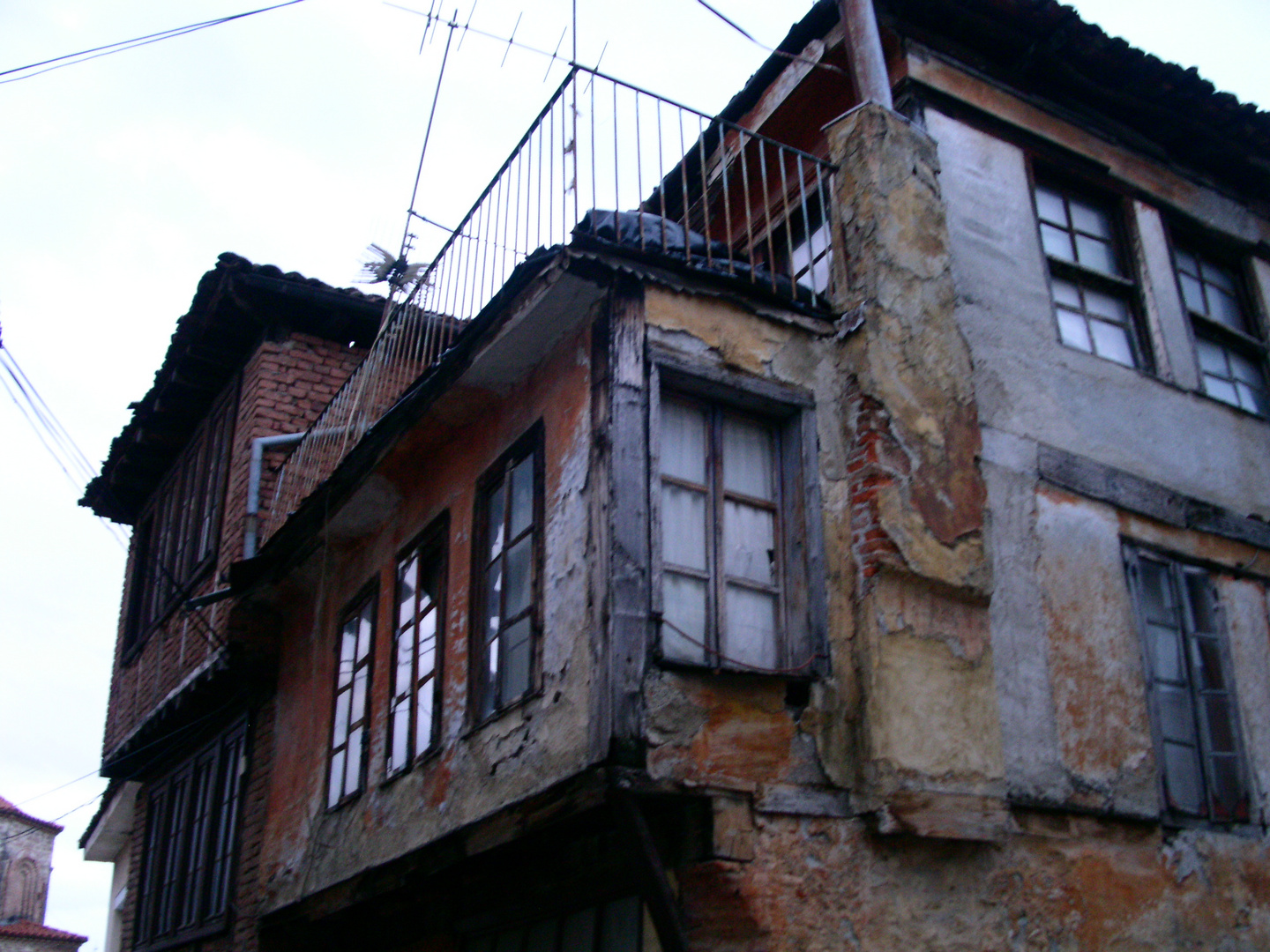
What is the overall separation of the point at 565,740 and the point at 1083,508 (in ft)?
10.9

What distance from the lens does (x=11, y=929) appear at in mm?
33625

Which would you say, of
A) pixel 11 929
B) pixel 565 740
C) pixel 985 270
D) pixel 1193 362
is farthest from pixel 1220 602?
pixel 11 929

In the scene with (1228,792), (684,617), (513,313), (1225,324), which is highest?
(1225,324)

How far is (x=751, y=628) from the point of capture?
5.81 metres

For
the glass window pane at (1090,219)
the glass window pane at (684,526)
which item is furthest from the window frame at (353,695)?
the glass window pane at (1090,219)

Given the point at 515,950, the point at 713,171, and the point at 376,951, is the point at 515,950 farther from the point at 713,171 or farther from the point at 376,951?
the point at 713,171

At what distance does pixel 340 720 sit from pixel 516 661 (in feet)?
9.10

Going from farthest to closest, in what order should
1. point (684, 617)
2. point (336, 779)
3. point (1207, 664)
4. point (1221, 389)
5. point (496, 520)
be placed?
point (1221, 389)
point (336, 779)
point (1207, 664)
point (496, 520)
point (684, 617)

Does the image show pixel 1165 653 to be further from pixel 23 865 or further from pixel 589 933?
pixel 23 865

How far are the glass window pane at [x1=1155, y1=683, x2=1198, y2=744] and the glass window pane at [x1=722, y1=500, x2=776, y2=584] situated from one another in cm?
244

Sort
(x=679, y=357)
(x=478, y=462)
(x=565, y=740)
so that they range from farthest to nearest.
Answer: (x=478, y=462) < (x=679, y=357) < (x=565, y=740)

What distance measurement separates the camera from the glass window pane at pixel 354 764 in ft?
26.2

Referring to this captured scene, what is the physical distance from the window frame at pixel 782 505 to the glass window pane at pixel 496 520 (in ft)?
4.38

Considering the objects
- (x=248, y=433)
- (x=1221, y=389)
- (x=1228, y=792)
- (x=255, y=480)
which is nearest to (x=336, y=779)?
(x=255, y=480)
